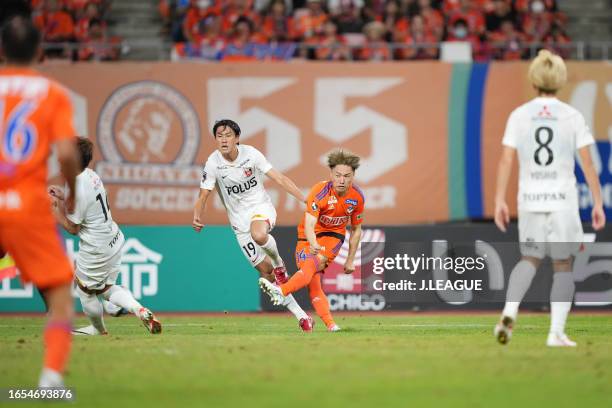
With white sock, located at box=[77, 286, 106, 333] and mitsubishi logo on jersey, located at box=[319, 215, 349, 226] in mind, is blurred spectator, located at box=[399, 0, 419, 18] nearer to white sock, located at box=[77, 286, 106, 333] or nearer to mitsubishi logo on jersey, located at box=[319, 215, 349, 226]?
mitsubishi logo on jersey, located at box=[319, 215, 349, 226]

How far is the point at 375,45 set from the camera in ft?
70.7

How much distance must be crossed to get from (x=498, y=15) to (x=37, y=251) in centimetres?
1762

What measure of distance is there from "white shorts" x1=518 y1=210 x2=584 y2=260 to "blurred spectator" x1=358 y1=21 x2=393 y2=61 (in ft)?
39.9

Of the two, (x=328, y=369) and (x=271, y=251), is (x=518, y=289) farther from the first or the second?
(x=271, y=251)

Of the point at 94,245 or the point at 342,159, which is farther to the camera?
the point at 94,245

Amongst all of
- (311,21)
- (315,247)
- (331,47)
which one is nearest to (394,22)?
(311,21)

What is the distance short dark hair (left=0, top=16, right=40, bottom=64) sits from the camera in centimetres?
709

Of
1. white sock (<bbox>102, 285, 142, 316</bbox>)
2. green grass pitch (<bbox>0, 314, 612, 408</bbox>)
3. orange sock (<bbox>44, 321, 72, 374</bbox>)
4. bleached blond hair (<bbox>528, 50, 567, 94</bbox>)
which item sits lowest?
white sock (<bbox>102, 285, 142, 316</bbox>)

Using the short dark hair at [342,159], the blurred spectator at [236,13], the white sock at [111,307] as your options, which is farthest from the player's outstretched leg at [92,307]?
the blurred spectator at [236,13]

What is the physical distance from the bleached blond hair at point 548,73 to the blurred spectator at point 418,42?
38.5ft

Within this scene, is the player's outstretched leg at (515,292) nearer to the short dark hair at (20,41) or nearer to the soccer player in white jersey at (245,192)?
the soccer player in white jersey at (245,192)

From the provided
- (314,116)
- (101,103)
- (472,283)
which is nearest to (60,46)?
(101,103)

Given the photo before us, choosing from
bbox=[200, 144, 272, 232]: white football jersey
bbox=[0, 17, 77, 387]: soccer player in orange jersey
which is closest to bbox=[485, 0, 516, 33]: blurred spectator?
bbox=[200, 144, 272, 232]: white football jersey

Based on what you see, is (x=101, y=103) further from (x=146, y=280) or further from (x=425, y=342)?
(x=425, y=342)
